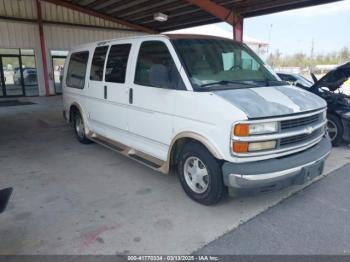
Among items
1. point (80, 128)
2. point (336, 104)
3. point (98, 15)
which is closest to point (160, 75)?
point (80, 128)

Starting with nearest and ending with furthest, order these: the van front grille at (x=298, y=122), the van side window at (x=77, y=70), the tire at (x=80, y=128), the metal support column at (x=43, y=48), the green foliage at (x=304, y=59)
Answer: the van front grille at (x=298, y=122) < the van side window at (x=77, y=70) < the tire at (x=80, y=128) < the metal support column at (x=43, y=48) < the green foliage at (x=304, y=59)

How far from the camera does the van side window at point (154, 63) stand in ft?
11.8

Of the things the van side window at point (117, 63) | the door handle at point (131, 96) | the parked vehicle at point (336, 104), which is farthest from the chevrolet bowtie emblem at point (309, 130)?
the parked vehicle at point (336, 104)

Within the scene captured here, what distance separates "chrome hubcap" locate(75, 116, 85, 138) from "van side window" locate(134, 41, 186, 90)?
8.63 ft

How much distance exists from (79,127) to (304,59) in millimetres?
54869

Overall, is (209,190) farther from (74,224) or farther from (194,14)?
(194,14)

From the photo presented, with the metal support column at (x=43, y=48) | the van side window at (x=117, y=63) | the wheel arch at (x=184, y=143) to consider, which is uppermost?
the metal support column at (x=43, y=48)

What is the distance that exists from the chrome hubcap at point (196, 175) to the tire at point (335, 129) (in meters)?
3.91

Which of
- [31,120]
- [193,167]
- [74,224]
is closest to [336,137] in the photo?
[193,167]

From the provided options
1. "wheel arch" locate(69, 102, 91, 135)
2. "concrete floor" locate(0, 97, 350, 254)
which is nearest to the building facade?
"wheel arch" locate(69, 102, 91, 135)

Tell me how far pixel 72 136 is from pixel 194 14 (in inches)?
404

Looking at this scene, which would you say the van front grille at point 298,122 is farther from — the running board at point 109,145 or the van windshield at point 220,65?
the running board at point 109,145

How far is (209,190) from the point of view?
336 cm

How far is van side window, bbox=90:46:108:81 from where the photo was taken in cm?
514
